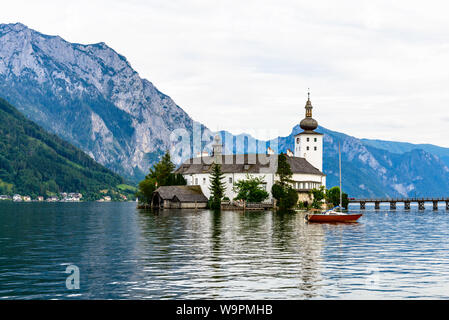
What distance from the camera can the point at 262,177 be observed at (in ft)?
554

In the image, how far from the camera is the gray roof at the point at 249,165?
172875mm

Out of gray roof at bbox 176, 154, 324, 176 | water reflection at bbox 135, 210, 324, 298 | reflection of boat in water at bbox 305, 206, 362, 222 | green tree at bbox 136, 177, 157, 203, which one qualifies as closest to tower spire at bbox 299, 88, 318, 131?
gray roof at bbox 176, 154, 324, 176

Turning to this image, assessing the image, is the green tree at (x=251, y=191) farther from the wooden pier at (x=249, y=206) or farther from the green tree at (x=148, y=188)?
the green tree at (x=148, y=188)

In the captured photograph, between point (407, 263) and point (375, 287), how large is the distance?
11.6 metres

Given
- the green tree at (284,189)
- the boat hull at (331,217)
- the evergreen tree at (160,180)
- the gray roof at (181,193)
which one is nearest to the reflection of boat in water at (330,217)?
the boat hull at (331,217)

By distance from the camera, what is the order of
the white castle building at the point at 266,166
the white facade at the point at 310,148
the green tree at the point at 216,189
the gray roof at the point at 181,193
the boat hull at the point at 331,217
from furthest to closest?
the white facade at the point at 310,148 < the white castle building at the point at 266,166 < the gray roof at the point at 181,193 < the green tree at the point at 216,189 < the boat hull at the point at 331,217

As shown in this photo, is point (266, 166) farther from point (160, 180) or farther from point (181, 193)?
point (160, 180)

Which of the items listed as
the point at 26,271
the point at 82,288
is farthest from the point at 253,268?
the point at 26,271

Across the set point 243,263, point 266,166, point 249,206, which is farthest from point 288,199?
point 243,263

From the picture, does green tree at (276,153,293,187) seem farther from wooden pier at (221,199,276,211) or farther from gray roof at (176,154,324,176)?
gray roof at (176,154,324,176)

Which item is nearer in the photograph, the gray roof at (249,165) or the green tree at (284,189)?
the green tree at (284,189)

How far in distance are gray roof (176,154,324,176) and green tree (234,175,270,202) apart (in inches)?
226

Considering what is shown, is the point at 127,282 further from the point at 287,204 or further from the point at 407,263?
the point at 287,204

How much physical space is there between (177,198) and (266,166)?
28.3m
